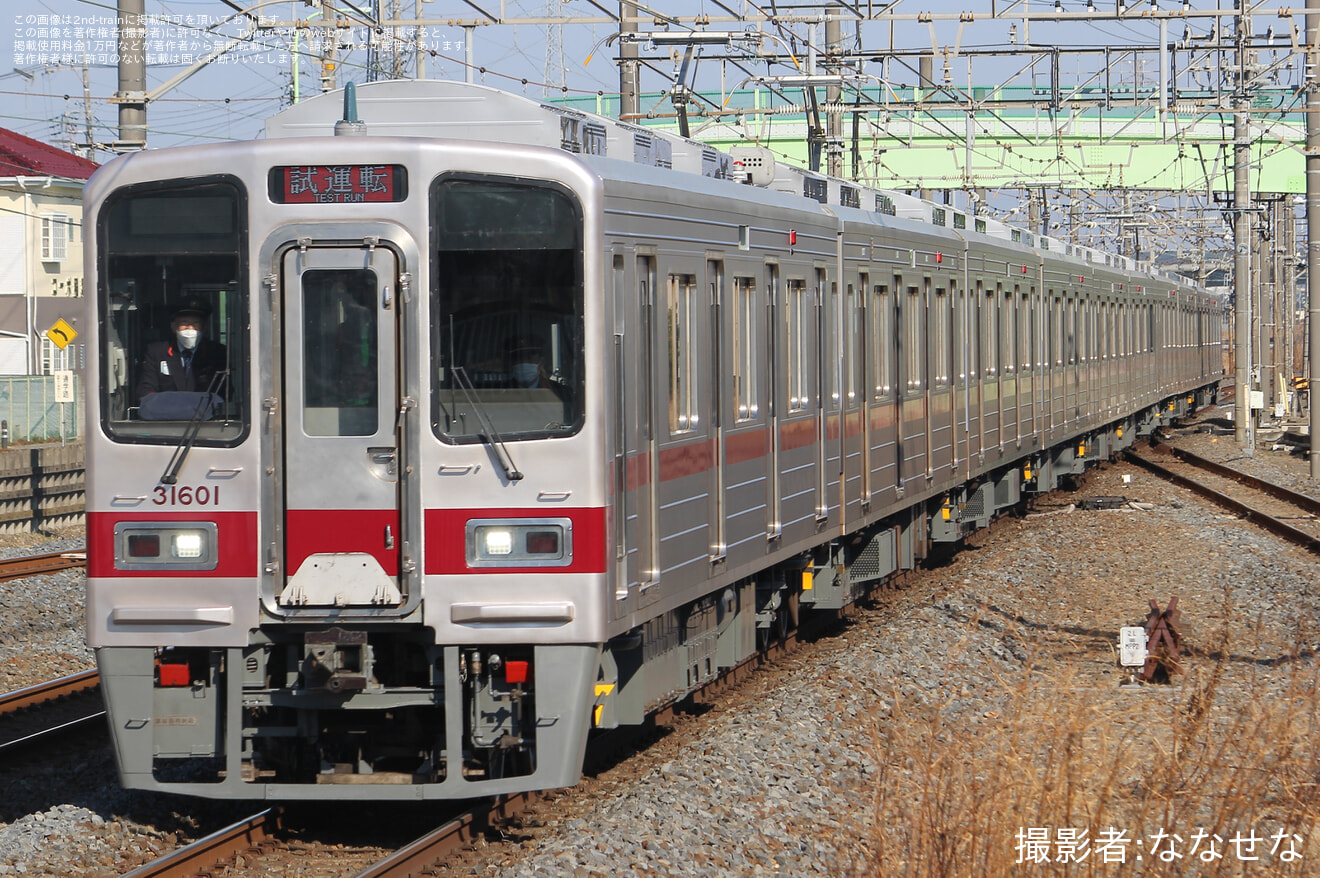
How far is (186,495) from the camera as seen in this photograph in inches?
262

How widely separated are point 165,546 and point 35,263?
111 feet

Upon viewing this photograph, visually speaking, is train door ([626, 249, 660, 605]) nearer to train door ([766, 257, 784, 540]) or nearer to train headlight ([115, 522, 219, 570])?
train headlight ([115, 522, 219, 570])

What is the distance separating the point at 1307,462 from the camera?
27125mm

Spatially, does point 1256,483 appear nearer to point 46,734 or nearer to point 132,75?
point 132,75

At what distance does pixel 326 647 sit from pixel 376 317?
1262 mm

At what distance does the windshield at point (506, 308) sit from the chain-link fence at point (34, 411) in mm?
22026

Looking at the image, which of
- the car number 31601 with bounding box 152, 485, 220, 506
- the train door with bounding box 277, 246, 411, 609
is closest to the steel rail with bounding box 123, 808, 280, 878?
the train door with bounding box 277, 246, 411, 609

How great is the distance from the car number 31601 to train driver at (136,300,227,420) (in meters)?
0.28

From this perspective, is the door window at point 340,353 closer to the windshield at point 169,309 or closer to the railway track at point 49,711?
the windshield at point 169,309

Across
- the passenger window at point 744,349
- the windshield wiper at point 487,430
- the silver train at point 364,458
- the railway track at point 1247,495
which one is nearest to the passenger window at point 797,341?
the passenger window at point 744,349

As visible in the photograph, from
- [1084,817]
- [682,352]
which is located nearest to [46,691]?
[682,352]

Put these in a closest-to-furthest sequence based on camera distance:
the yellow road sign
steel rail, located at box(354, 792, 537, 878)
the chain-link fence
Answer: steel rail, located at box(354, 792, 537, 878)
the yellow road sign
the chain-link fence

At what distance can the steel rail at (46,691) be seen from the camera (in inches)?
381

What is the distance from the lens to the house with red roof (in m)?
37.1
